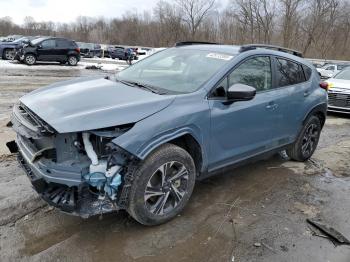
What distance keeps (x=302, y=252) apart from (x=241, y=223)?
2.23 feet

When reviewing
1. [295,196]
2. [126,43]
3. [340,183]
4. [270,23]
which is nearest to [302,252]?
[295,196]

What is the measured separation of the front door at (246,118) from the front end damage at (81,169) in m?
1.11

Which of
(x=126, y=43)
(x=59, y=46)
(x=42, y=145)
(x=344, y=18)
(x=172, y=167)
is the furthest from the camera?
(x=126, y=43)

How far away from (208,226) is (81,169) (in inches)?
58.3

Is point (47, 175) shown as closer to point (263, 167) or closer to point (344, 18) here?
point (263, 167)

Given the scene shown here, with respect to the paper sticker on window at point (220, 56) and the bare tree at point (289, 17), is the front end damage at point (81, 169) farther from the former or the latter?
the bare tree at point (289, 17)

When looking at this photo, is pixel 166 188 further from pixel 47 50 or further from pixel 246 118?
pixel 47 50

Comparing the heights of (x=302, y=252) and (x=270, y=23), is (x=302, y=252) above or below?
below

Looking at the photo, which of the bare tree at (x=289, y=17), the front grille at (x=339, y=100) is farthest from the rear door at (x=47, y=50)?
the bare tree at (x=289, y=17)

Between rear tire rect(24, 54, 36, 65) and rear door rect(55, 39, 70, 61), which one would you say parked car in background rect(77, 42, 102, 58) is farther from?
rear tire rect(24, 54, 36, 65)

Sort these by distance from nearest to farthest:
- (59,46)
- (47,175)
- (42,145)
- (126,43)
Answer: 1. (47,175)
2. (42,145)
3. (59,46)
4. (126,43)

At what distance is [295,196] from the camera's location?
4.66 metres

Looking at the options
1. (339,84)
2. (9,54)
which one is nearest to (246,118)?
(339,84)

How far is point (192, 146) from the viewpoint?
3791 millimetres
